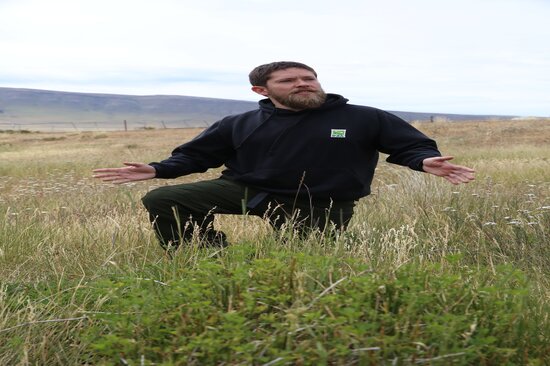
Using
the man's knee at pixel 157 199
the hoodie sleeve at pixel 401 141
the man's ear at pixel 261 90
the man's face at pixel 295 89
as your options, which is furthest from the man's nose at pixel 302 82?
the man's knee at pixel 157 199

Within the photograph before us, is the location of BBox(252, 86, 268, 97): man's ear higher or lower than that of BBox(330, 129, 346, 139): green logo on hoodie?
higher

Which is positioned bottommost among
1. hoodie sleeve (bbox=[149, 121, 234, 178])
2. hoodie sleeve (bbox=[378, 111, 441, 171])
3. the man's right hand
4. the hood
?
the man's right hand

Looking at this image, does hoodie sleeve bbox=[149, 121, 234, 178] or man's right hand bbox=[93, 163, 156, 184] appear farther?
hoodie sleeve bbox=[149, 121, 234, 178]

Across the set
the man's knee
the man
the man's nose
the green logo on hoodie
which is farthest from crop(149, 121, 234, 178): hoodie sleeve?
the green logo on hoodie

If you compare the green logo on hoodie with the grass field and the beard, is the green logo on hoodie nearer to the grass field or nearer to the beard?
the beard

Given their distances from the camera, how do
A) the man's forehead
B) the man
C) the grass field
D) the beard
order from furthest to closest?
1. the man's forehead
2. the beard
3. the man
4. the grass field

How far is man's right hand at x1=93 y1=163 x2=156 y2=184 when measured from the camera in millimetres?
4531

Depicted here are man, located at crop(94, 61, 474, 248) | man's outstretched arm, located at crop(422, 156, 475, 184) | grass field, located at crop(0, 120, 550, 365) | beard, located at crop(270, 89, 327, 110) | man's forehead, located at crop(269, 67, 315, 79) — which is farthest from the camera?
man's forehead, located at crop(269, 67, 315, 79)

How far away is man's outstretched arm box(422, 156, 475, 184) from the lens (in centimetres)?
398

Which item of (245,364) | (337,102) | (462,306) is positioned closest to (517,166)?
(337,102)

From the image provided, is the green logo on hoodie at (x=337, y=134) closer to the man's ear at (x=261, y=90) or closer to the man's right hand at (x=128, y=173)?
the man's ear at (x=261, y=90)

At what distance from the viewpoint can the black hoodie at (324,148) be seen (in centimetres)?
466

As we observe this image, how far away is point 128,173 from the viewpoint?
4.65 metres

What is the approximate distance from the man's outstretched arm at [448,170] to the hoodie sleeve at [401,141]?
0.24m
